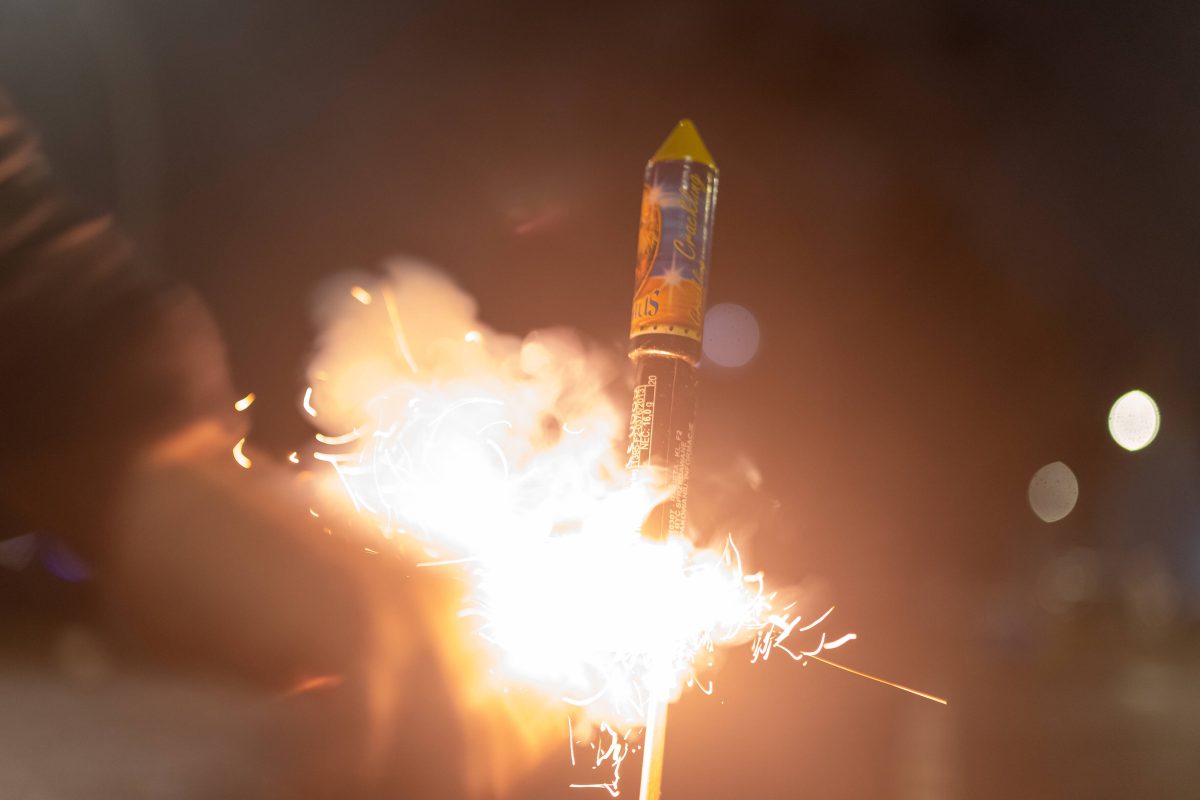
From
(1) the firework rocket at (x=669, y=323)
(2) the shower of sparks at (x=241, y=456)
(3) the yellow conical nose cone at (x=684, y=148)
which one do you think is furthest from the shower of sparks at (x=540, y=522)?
(3) the yellow conical nose cone at (x=684, y=148)

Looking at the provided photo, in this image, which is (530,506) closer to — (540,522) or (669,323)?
(540,522)

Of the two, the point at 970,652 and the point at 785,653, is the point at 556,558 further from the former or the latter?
the point at 970,652

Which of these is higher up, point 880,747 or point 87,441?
point 87,441

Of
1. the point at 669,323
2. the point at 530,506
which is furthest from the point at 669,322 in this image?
the point at 530,506

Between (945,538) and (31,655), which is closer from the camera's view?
(945,538)

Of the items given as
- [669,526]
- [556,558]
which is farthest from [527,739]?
[669,526]

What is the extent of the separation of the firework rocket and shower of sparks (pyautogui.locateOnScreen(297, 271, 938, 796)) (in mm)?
256

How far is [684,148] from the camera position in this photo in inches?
267

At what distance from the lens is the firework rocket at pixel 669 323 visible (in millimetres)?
6547

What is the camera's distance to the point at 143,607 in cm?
1049

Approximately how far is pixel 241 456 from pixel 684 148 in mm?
6036

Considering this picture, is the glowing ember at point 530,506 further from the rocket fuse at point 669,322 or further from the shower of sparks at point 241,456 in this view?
the shower of sparks at point 241,456

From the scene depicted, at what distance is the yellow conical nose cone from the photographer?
674 cm

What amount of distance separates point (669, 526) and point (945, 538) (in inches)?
231
